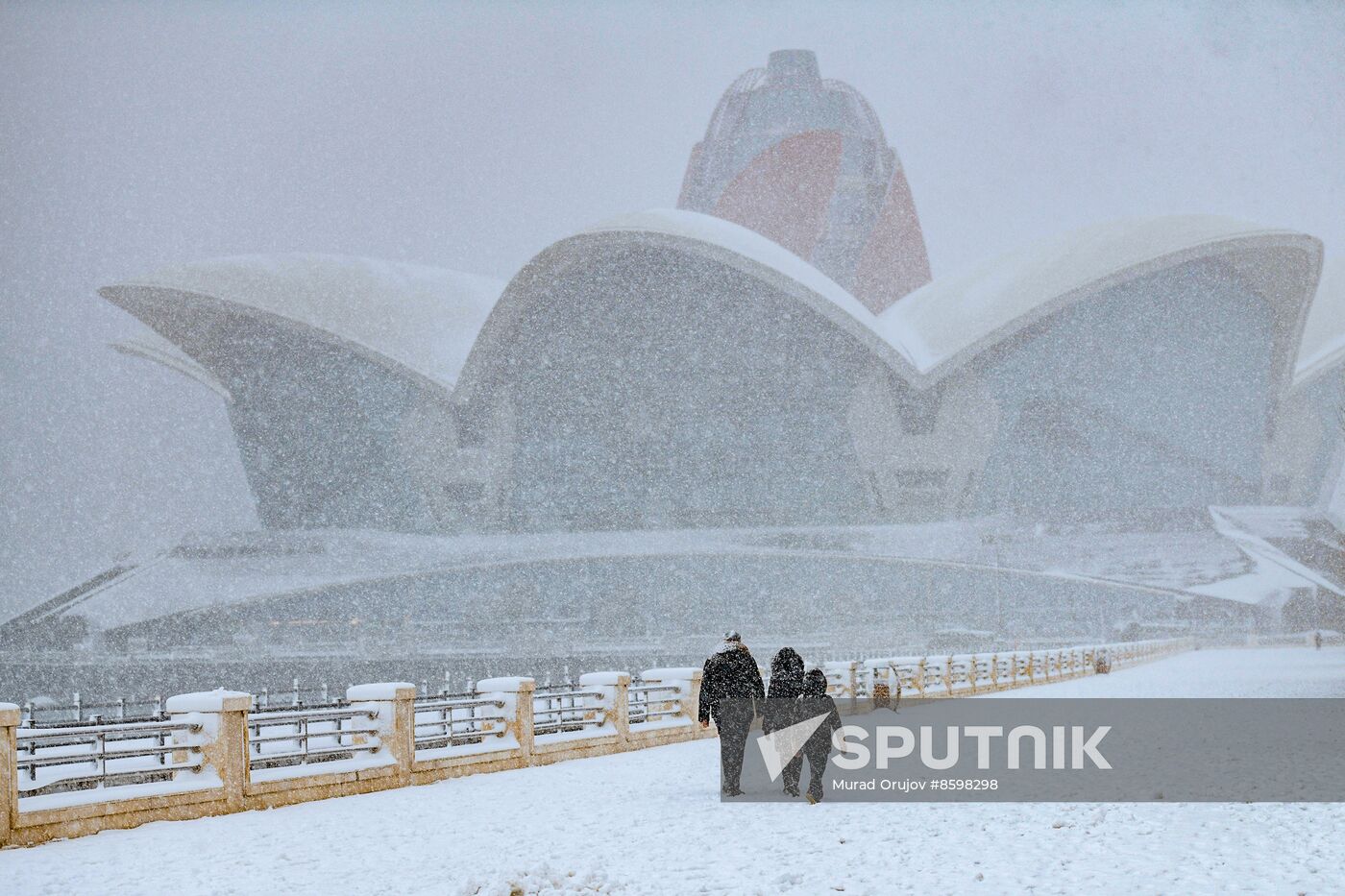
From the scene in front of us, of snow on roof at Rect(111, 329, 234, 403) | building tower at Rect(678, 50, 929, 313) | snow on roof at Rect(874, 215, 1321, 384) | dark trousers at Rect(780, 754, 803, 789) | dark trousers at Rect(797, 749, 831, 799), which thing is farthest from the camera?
building tower at Rect(678, 50, 929, 313)

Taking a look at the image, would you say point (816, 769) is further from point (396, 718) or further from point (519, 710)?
point (519, 710)

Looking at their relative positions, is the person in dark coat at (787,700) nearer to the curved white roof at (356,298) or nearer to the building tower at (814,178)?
the curved white roof at (356,298)

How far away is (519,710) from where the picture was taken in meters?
16.2

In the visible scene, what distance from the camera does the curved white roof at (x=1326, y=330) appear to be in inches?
3142

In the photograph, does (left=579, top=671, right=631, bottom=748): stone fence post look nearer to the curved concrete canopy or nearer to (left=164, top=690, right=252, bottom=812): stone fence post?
(left=164, top=690, right=252, bottom=812): stone fence post

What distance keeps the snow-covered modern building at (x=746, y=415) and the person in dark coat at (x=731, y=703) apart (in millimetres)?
54993

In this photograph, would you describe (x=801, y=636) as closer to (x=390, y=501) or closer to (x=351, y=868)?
(x=390, y=501)

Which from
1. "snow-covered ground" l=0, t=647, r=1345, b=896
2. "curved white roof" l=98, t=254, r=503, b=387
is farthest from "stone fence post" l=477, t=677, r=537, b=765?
"curved white roof" l=98, t=254, r=503, b=387

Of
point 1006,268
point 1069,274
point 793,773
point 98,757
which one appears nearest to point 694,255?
point 1069,274

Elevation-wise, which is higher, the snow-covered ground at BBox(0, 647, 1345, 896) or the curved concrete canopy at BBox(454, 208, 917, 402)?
the curved concrete canopy at BBox(454, 208, 917, 402)

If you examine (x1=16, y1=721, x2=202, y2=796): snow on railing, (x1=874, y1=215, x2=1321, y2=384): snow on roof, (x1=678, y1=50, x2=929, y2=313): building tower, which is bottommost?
(x1=16, y1=721, x2=202, y2=796): snow on railing

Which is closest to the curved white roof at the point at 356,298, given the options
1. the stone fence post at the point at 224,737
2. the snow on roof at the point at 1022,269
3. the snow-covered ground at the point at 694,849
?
the snow on roof at the point at 1022,269

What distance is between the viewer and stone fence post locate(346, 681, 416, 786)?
14117mm

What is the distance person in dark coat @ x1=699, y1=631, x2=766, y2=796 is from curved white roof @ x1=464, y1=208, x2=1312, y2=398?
5484cm
